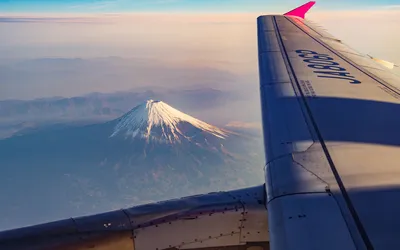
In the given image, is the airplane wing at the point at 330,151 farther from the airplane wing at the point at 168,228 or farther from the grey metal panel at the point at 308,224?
the airplane wing at the point at 168,228

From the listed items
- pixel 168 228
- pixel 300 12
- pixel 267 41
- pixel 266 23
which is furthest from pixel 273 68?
pixel 300 12

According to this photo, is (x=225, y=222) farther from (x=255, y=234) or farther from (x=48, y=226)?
(x=48, y=226)

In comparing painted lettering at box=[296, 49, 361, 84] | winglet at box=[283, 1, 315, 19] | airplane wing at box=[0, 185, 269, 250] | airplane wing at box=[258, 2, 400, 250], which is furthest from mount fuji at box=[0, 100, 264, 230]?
airplane wing at box=[0, 185, 269, 250]

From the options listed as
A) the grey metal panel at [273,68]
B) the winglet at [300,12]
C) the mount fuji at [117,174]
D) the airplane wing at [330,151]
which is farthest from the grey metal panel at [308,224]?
the mount fuji at [117,174]

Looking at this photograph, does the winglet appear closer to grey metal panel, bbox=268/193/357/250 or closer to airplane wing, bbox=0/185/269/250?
airplane wing, bbox=0/185/269/250

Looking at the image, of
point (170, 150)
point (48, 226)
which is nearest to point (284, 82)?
point (48, 226)

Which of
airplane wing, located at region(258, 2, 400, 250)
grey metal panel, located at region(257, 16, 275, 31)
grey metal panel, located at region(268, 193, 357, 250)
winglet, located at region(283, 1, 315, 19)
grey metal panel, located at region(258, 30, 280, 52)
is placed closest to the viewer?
grey metal panel, located at region(268, 193, 357, 250)
